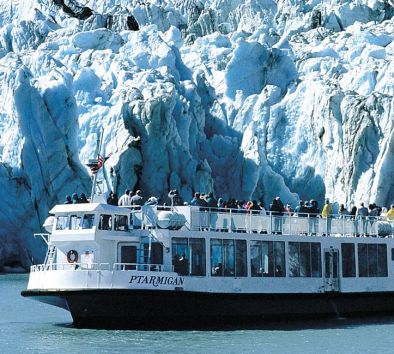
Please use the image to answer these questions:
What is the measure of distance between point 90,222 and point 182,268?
9.26 feet

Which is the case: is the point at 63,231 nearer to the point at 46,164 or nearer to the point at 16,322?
the point at 16,322

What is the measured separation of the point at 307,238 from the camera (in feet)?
104

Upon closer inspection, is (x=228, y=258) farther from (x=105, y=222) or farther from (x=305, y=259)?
(x=105, y=222)

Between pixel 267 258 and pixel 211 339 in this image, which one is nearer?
pixel 211 339

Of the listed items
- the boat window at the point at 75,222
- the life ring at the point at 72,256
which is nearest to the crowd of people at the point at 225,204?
the boat window at the point at 75,222

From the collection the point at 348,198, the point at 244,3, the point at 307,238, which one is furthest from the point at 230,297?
the point at 244,3

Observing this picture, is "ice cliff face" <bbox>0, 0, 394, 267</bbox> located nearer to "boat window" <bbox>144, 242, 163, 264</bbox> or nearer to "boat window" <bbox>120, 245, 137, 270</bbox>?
"boat window" <bbox>120, 245, 137, 270</bbox>

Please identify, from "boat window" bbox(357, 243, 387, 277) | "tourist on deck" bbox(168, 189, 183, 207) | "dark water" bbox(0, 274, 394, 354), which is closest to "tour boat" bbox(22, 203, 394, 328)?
"tourist on deck" bbox(168, 189, 183, 207)

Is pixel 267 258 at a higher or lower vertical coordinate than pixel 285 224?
lower

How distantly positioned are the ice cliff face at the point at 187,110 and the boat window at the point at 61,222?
1121 inches

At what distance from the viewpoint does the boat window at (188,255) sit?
28.4 meters

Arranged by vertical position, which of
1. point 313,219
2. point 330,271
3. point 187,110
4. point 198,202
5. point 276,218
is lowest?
point 330,271

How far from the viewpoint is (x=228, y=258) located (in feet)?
96.8

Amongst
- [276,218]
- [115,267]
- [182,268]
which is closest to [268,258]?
[276,218]
